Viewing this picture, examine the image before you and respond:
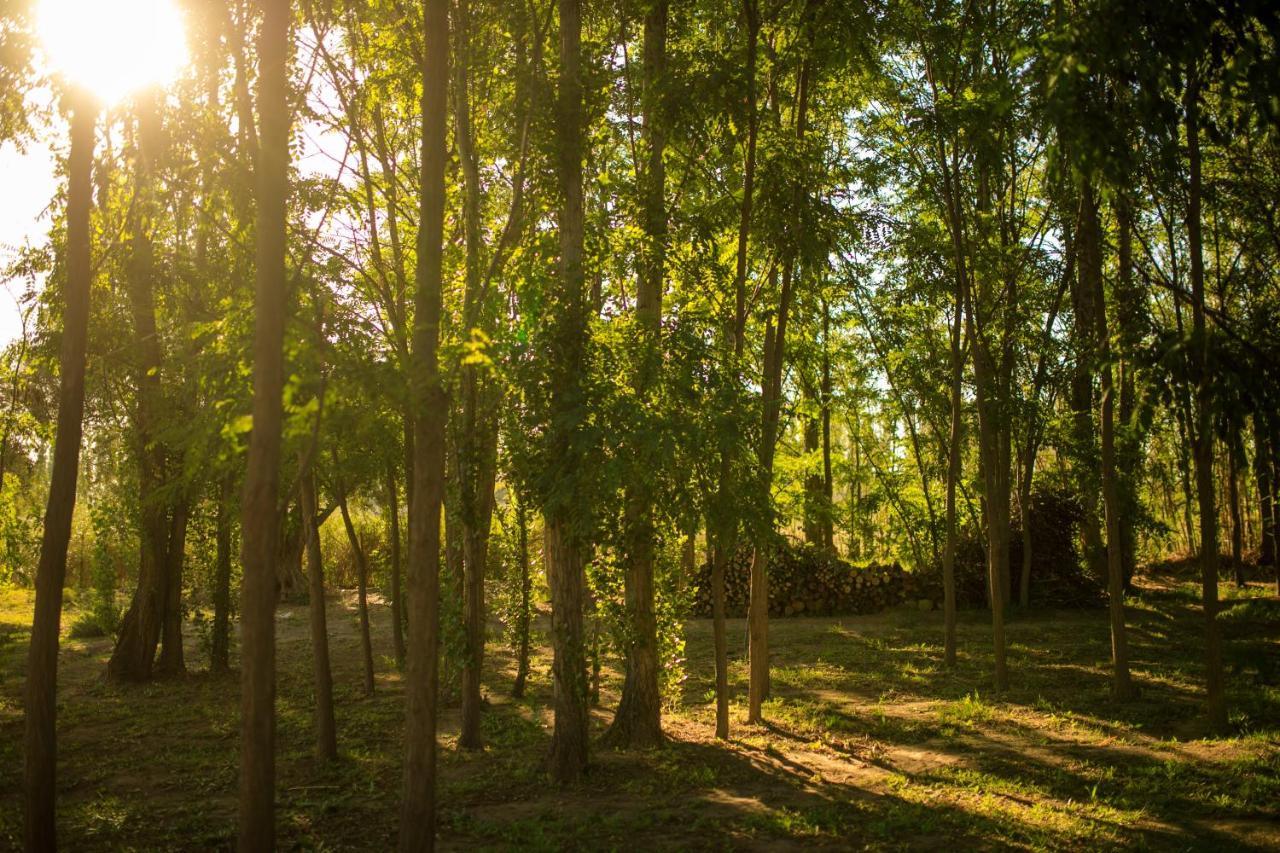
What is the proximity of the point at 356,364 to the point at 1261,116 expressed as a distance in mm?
5804

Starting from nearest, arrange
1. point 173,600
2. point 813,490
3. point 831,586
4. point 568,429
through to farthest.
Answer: point 568,429, point 173,600, point 813,490, point 831,586

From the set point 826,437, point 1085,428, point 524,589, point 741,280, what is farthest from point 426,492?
point 826,437

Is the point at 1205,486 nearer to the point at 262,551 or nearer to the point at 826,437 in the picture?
the point at 262,551

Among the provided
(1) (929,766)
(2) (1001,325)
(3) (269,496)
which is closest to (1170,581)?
(2) (1001,325)

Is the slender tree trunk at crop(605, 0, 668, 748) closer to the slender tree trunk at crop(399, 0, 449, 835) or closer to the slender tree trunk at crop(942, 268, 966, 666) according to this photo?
the slender tree trunk at crop(399, 0, 449, 835)

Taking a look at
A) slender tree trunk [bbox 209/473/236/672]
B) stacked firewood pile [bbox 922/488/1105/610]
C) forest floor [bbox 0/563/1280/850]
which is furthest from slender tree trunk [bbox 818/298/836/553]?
slender tree trunk [bbox 209/473/236/672]

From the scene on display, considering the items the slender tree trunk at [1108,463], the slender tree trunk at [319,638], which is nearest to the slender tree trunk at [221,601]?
the slender tree trunk at [319,638]

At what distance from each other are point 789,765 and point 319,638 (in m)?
4.89

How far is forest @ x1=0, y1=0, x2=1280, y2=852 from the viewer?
6113mm

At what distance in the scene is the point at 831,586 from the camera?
2142 cm

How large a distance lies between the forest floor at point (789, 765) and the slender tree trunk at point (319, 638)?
253 millimetres

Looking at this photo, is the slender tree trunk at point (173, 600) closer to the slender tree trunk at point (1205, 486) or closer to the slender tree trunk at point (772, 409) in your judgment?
the slender tree trunk at point (772, 409)

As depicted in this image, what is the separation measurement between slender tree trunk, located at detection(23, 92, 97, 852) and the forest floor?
0.94 meters

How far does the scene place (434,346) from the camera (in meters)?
6.06
